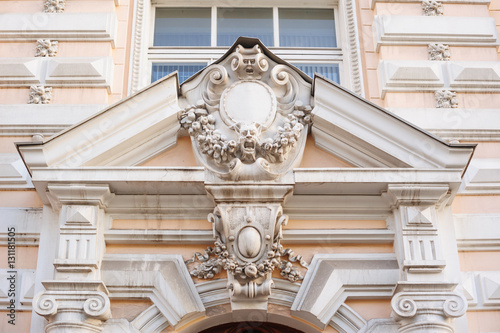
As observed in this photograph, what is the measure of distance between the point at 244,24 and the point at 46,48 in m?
2.26

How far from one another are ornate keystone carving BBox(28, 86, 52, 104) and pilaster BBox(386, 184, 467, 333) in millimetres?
3611

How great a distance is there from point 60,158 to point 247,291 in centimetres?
201

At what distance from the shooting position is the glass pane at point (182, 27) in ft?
28.1

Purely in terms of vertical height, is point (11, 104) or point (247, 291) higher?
point (11, 104)

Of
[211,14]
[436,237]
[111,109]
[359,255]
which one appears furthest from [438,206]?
[211,14]

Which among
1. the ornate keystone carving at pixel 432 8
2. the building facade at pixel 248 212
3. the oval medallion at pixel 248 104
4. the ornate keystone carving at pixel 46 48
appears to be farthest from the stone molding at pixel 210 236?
the ornate keystone carving at pixel 432 8

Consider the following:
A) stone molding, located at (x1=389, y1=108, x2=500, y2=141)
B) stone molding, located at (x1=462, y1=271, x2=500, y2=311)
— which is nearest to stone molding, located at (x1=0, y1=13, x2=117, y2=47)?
stone molding, located at (x1=389, y1=108, x2=500, y2=141)

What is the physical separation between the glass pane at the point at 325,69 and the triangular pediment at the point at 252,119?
1.40m

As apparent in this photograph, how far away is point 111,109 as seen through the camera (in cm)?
671

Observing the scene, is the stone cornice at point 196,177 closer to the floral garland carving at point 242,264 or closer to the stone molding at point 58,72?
the floral garland carving at point 242,264

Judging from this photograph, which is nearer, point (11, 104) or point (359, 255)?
point (359, 255)

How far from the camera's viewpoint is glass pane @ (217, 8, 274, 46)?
8.62 m

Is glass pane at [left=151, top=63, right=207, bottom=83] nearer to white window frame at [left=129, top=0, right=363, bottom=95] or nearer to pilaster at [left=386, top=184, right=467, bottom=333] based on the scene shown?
white window frame at [left=129, top=0, right=363, bottom=95]

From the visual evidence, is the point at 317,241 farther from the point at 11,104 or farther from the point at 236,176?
the point at 11,104
